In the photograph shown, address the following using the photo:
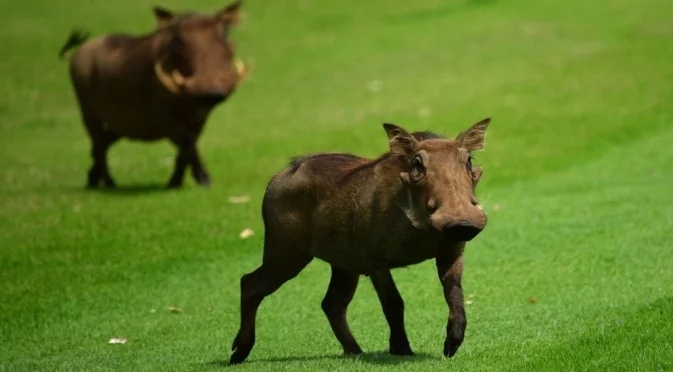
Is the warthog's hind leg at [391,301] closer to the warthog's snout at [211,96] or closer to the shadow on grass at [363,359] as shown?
the shadow on grass at [363,359]

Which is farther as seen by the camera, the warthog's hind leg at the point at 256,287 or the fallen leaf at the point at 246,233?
the fallen leaf at the point at 246,233

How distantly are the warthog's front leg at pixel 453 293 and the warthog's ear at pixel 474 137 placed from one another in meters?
0.59

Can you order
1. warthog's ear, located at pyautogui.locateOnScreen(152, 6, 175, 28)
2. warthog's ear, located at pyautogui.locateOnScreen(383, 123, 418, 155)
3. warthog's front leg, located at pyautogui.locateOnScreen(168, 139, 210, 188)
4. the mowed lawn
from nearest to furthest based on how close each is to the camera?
warthog's ear, located at pyautogui.locateOnScreen(383, 123, 418, 155) → the mowed lawn → warthog's front leg, located at pyautogui.locateOnScreen(168, 139, 210, 188) → warthog's ear, located at pyautogui.locateOnScreen(152, 6, 175, 28)

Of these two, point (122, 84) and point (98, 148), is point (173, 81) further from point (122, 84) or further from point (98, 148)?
point (98, 148)

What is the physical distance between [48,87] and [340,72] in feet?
17.7

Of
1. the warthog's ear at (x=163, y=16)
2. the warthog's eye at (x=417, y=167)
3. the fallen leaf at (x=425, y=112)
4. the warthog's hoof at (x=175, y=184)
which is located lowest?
the fallen leaf at (x=425, y=112)

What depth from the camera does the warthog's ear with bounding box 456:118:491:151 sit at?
7974 millimetres

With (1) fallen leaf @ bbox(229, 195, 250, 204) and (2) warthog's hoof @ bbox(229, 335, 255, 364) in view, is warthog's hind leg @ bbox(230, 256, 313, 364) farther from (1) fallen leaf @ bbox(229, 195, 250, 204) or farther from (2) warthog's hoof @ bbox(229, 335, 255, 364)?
(1) fallen leaf @ bbox(229, 195, 250, 204)

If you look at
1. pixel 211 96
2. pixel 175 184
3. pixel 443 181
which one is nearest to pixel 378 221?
pixel 443 181

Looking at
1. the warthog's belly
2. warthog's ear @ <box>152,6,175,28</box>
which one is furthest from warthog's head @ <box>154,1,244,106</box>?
the warthog's belly

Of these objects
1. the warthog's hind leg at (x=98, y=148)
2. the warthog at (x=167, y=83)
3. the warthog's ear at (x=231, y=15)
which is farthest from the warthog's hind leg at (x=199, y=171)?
the warthog's ear at (x=231, y=15)

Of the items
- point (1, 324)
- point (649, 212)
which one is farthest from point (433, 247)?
point (649, 212)

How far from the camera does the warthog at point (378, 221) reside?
7.65 meters

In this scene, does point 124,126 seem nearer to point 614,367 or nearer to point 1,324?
point 1,324
